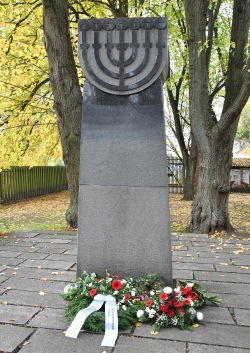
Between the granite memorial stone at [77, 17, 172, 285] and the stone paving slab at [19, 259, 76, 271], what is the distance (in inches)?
45.6

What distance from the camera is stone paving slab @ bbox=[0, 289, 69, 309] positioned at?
134 inches

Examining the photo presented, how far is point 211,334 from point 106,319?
0.84m

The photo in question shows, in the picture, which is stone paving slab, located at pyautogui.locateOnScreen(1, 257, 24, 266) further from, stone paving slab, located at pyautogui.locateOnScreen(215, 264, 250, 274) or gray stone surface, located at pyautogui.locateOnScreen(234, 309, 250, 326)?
gray stone surface, located at pyautogui.locateOnScreen(234, 309, 250, 326)

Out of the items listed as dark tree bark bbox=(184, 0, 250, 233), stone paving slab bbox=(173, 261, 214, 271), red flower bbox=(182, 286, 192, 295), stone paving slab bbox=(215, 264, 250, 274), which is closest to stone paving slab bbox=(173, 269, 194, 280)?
stone paving slab bbox=(173, 261, 214, 271)

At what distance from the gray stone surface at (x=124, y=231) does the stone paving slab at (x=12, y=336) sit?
34.1 inches

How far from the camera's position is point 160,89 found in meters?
3.44

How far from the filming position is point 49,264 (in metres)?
4.68

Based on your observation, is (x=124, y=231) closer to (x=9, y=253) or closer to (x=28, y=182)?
(x=9, y=253)

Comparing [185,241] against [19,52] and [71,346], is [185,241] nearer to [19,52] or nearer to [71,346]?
[71,346]

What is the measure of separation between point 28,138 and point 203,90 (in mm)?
6343

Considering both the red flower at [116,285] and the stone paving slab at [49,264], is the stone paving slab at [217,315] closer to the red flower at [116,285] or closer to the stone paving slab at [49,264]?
the red flower at [116,285]

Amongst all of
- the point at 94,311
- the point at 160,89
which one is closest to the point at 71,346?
the point at 94,311

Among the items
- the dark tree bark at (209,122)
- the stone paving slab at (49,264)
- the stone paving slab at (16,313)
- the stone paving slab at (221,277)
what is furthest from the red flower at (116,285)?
the dark tree bark at (209,122)

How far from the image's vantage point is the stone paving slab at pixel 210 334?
2706 millimetres
